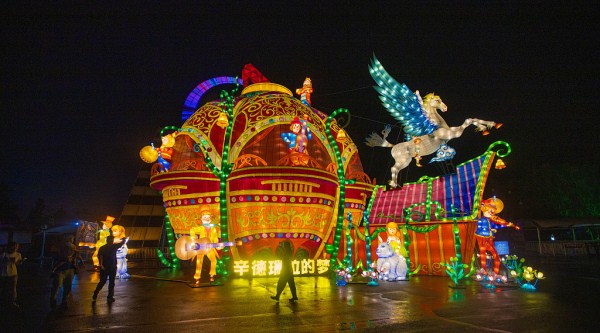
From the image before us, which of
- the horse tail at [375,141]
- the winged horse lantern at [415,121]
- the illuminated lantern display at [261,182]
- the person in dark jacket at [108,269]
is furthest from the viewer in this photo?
the horse tail at [375,141]

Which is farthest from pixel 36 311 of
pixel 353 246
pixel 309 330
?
pixel 353 246

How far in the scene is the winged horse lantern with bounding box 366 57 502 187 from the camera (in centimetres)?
1417

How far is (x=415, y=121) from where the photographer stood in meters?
14.6

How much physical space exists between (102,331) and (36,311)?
2.97 meters

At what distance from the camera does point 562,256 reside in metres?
24.1

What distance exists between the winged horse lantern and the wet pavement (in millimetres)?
5931

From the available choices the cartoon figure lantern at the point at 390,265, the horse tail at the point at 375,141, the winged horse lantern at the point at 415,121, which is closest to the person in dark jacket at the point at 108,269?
the cartoon figure lantern at the point at 390,265

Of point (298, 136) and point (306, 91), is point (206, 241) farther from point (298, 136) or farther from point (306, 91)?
point (306, 91)

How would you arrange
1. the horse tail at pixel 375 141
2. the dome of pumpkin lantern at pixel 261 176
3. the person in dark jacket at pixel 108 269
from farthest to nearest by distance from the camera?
the horse tail at pixel 375 141
the dome of pumpkin lantern at pixel 261 176
the person in dark jacket at pixel 108 269

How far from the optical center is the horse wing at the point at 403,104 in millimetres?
14291

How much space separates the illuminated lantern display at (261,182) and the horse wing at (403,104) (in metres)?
2.97

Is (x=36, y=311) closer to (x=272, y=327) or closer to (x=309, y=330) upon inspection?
(x=272, y=327)

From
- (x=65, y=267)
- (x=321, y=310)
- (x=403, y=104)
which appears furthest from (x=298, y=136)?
(x=65, y=267)

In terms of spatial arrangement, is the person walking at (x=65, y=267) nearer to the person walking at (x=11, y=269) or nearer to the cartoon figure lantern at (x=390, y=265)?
the person walking at (x=11, y=269)
